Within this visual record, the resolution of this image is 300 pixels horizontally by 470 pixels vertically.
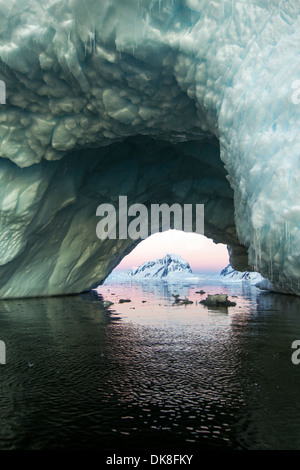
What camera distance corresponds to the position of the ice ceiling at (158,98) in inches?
230

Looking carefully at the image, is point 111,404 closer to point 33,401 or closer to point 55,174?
point 33,401

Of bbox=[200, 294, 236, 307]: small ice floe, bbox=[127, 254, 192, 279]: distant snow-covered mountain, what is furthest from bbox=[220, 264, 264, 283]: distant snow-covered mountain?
bbox=[200, 294, 236, 307]: small ice floe

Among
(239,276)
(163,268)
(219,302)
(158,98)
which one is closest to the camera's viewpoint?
(158,98)

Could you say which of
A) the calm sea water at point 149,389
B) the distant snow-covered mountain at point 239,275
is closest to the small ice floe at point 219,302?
the calm sea water at point 149,389

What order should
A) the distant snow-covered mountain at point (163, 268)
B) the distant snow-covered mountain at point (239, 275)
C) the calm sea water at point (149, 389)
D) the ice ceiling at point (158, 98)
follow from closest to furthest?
the calm sea water at point (149, 389)
the ice ceiling at point (158, 98)
the distant snow-covered mountain at point (239, 275)
the distant snow-covered mountain at point (163, 268)

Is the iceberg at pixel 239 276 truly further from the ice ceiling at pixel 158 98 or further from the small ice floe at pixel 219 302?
the ice ceiling at pixel 158 98

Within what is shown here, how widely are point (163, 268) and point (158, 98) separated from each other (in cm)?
11418

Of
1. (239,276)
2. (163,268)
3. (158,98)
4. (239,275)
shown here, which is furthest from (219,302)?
(163,268)

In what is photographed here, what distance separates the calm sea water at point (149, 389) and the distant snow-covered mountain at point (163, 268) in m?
110

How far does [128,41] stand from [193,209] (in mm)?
11966

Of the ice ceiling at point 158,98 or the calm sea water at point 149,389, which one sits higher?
the ice ceiling at point 158,98

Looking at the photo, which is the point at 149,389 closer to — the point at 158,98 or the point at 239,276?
the point at 158,98

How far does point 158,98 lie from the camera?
910cm

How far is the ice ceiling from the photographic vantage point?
19.2ft
